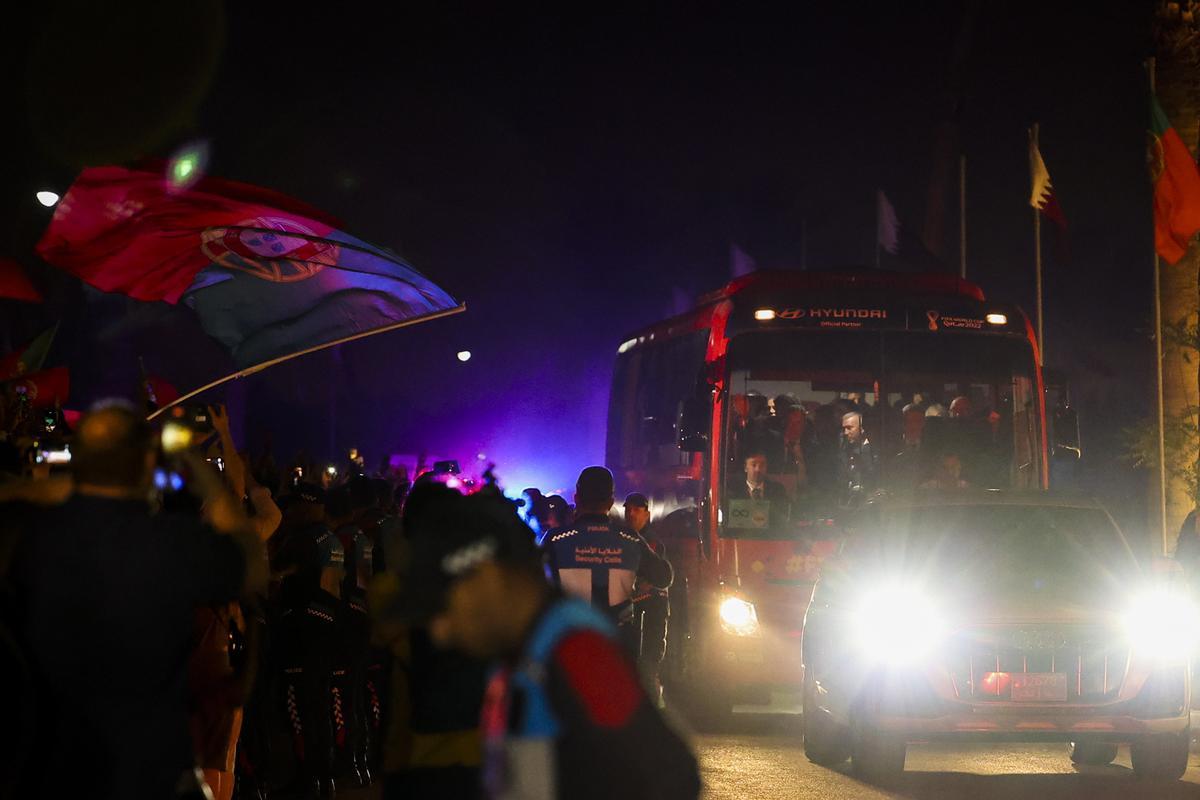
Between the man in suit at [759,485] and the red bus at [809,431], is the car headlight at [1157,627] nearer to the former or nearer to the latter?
the red bus at [809,431]

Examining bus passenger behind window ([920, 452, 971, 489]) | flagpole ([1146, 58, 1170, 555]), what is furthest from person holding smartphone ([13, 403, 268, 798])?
flagpole ([1146, 58, 1170, 555])

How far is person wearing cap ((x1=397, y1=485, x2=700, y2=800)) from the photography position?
3.56 m

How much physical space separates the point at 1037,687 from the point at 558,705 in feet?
24.7

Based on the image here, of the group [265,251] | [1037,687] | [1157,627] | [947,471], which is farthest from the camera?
[947,471]

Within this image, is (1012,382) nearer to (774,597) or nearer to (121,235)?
(774,597)

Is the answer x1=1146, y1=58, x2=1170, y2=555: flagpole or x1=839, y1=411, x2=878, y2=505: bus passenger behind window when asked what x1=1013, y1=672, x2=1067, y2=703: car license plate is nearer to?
x1=839, y1=411, x2=878, y2=505: bus passenger behind window

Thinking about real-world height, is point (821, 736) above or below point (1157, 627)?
below

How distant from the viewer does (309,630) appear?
10.7 m

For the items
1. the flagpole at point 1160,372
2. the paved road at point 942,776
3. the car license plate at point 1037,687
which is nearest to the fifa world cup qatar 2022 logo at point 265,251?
the paved road at point 942,776

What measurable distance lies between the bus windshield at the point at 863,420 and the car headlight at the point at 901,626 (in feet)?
15.3

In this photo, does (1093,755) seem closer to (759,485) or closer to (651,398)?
(759,485)

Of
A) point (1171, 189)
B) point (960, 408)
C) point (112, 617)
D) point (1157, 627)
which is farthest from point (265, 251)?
point (1171, 189)

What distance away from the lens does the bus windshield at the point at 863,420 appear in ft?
51.2

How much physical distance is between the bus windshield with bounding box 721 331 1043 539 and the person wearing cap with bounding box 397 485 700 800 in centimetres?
1189
